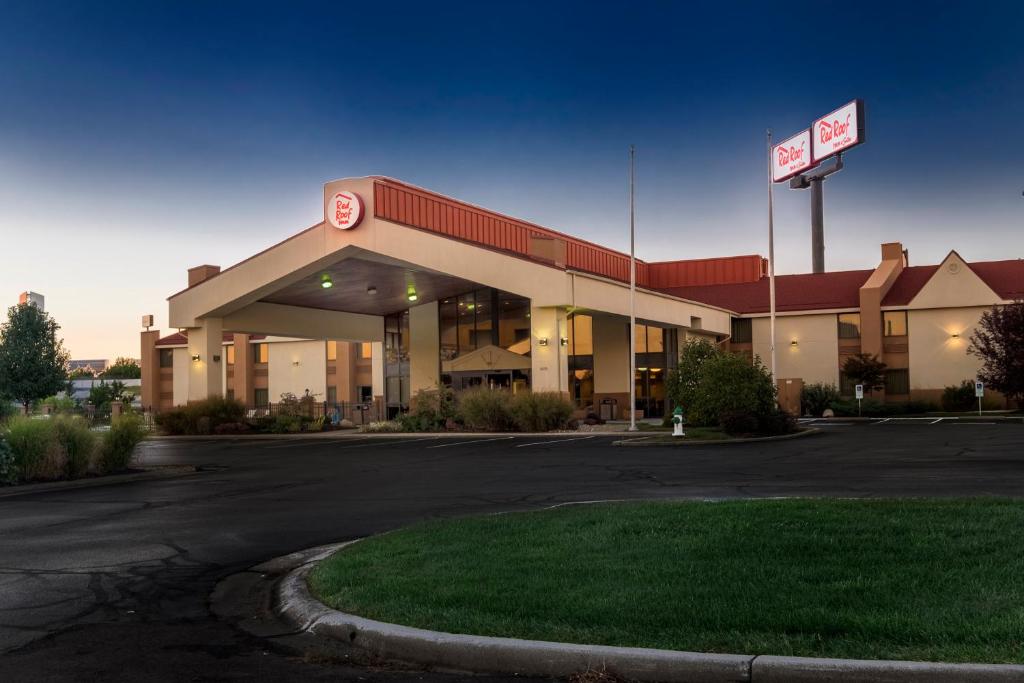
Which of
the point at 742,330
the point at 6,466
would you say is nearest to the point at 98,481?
the point at 6,466

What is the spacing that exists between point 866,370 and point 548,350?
19801 millimetres

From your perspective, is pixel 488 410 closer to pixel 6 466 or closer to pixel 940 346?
pixel 6 466

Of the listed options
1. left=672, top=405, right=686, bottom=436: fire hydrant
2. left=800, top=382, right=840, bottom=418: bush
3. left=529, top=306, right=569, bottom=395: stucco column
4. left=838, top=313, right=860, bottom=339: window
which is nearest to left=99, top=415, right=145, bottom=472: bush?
left=672, top=405, right=686, bottom=436: fire hydrant

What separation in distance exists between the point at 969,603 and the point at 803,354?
4620 cm

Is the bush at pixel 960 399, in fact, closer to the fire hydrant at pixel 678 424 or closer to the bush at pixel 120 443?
the fire hydrant at pixel 678 424

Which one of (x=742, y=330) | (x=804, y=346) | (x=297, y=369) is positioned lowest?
(x=297, y=369)

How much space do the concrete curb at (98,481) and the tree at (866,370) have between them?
35.0 m

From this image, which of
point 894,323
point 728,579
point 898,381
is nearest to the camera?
point 728,579

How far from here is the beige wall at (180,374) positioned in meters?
64.2

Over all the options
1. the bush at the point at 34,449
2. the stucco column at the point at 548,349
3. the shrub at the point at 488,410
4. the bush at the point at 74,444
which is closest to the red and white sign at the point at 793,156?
the stucco column at the point at 548,349

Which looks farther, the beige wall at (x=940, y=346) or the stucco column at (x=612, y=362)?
the beige wall at (x=940, y=346)

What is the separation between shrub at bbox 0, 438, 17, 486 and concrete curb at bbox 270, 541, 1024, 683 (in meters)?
13.7

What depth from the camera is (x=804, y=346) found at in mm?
50125

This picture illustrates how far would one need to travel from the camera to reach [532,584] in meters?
6.93
